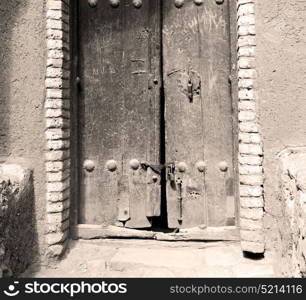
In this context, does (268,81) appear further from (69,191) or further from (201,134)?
(69,191)

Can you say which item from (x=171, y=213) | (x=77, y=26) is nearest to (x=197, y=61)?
(x=77, y=26)

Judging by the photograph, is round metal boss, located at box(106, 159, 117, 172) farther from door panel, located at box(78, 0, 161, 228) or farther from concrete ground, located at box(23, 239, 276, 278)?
concrete ground, located at box(23, 239, 276, 278)

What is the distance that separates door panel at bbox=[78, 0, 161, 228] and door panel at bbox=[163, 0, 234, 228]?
126 mm

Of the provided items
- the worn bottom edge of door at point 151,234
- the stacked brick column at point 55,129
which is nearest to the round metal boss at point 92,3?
the stacked brick column at point 55,129

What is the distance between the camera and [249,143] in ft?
9.76

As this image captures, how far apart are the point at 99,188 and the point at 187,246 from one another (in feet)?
2.89

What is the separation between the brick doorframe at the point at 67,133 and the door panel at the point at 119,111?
18cm

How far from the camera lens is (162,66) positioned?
336cm

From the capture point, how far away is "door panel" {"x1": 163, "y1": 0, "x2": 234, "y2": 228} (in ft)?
10.7

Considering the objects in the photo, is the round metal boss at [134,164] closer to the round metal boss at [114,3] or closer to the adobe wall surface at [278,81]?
the adobe wall surface at [278,81]

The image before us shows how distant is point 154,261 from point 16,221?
41.9 inches

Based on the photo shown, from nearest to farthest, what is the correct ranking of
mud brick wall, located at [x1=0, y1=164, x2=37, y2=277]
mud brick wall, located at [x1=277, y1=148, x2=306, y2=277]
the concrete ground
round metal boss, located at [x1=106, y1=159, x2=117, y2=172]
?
mud brick wall, located at [x1=277, y1=148, x2=306, y2=277]
mud brick wall, located at [x1=0, y1=164, x2=37, y2=277]
the concrete ground
round metal boss, located at [x1=106, y1=159, x2=117, y2=172]

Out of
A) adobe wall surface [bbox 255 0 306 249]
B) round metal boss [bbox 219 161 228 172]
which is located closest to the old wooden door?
round metal boss [bbox 219 161 228 172]

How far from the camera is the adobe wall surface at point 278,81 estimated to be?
9.59 feet
